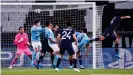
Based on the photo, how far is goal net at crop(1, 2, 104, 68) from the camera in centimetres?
2389

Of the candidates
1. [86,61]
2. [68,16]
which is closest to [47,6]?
[68,16]

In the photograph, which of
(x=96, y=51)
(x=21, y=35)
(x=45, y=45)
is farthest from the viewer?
(x=96, y=51)

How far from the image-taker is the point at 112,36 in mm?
21875

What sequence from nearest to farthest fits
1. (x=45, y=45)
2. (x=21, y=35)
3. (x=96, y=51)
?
(x=45, y=45), (x=21, y=35), (x=96, y=51)

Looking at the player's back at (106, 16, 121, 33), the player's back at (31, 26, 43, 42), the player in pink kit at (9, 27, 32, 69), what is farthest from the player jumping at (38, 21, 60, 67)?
the player's back at (106, 16, 121, 33)

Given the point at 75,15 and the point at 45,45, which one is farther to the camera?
the point at 75,15

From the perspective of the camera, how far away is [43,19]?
80.8ft

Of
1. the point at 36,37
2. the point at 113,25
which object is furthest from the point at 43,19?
the point at 113,25

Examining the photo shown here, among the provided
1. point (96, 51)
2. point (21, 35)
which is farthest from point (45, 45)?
point (96, 51)

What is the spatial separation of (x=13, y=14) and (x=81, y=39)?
368 centimetres

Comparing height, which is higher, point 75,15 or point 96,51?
point 75,15

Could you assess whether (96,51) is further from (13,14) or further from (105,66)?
(13,14)

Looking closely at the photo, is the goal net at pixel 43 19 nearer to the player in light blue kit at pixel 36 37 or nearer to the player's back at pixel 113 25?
the player's back at pixel 113 25

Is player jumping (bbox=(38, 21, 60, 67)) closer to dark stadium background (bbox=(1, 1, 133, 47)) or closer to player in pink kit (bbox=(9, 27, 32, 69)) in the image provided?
player in pink kit (bbox=(9, 27, 32, 69))
